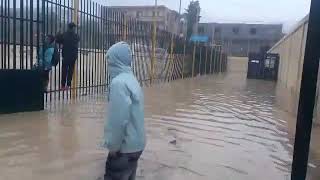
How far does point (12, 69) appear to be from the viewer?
7.95 metres

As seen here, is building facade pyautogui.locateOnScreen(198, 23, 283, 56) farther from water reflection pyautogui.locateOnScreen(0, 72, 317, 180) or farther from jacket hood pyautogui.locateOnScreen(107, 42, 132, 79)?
jacket hood pyautogui.locateOnScreen(107, 42, 132, 79)

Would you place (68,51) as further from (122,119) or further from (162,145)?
(122,119)

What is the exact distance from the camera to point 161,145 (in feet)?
21.1

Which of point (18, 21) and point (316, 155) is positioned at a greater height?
point (18, 21)

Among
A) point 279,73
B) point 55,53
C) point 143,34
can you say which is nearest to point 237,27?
point 279,73

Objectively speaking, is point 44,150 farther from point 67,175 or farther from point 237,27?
point 237,27

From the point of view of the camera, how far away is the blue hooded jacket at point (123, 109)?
3.37m

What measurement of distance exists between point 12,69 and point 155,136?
2.99 m

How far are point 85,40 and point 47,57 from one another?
1755 millimetres

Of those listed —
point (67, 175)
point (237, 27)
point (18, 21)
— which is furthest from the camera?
point (237, 27)

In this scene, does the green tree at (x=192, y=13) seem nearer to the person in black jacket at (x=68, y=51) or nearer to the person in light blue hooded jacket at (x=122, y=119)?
the person in black jacket at (x=68, y=51)

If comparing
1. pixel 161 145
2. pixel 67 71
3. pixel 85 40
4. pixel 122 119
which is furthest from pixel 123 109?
pixel 85 40

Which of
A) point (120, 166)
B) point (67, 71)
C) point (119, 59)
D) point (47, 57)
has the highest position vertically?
point (119, 59)

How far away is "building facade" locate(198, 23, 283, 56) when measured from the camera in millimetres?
80338
